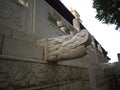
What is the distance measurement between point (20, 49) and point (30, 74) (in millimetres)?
346

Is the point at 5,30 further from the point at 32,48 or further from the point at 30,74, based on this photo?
the point at 30,74

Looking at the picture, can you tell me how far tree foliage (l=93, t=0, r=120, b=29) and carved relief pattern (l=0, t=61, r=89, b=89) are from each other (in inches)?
186

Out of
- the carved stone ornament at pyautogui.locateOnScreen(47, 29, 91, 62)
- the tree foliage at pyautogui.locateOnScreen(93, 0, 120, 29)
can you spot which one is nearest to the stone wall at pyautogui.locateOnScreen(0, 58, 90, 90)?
the carved stone ornament at pyautogui.locateOnScreen(47, 29, 91, 62)

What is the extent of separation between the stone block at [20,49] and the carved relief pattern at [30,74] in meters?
0.11

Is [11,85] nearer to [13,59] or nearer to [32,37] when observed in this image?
Answer: [13,59]

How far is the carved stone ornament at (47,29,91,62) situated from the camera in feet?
5.36

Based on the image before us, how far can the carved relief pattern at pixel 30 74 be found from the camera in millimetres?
1272

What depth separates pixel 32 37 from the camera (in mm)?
1876

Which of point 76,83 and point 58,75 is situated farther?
point 76,83

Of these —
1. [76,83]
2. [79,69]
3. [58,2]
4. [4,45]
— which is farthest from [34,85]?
[58,2]

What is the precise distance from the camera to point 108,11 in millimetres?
6148

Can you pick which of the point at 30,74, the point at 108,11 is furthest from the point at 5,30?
the point at 108,11

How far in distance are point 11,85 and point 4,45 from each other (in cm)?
43

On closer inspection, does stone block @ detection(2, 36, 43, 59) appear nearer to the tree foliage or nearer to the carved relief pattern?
the carved relief pattern
